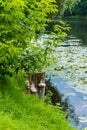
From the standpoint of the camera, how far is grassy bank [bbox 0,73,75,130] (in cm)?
859

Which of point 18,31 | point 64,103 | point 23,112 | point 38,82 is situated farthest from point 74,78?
point 23,112

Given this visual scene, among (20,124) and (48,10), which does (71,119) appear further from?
(20,124)

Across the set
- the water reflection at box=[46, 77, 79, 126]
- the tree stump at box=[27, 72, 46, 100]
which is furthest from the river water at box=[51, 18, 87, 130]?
the tree stump at box=[27, 72, 46, 100]

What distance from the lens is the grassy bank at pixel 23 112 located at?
8591 millimetres

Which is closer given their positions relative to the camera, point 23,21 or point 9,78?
point 23,21

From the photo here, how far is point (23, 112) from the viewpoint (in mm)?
9367

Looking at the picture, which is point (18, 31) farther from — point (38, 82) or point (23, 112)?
point (38, 82)

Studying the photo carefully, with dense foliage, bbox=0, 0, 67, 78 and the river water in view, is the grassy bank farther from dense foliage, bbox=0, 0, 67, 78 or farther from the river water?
the river water

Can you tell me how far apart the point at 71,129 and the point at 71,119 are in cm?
322

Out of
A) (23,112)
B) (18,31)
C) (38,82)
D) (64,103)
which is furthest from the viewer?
(64,103)

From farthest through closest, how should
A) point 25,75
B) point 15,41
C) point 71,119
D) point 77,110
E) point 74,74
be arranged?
point 74,74 → point 77,110 → point 71,119 → point 25,75 → point 15,41

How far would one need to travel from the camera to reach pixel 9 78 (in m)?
11.0

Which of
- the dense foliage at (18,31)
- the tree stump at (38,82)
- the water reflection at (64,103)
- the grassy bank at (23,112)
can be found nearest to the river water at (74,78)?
the water reflection at (64,103)

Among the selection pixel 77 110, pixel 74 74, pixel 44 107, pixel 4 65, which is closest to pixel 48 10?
pixel 4 65
